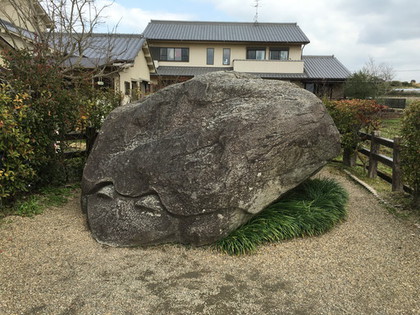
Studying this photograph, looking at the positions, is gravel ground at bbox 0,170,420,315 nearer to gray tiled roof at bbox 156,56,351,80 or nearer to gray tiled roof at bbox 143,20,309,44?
gray tiled roof at bbox 156,56,351,80

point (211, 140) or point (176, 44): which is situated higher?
point (176, 44)

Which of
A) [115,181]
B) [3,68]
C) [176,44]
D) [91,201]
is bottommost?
[91,201]

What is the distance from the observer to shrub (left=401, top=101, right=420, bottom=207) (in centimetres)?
548

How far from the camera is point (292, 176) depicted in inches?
187

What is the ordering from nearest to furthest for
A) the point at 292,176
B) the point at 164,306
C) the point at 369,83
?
1. the point at 164,306
2. the point at 292,176
3. the point at 369,83

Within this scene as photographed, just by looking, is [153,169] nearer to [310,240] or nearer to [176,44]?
[310,240]

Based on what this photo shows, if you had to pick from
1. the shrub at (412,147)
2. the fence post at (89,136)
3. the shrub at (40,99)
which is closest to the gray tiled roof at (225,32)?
the fence post at (89,136)

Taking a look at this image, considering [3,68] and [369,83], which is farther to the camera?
[369,83]

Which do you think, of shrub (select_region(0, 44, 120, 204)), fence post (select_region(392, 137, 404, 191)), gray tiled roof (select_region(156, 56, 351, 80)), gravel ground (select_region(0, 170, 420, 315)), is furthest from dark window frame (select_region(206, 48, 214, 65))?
gravel ground (select_region(0, 170, 420, 315))

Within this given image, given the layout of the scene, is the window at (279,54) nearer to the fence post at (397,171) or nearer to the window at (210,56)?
the window at (210,56)

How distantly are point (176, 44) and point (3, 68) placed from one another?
76.1ft

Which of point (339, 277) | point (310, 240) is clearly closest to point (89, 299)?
point (339, 277)

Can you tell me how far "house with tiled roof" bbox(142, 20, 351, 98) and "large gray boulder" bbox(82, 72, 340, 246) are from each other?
2177cm

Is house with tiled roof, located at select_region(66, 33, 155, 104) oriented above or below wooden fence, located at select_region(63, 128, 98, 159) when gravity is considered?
above
